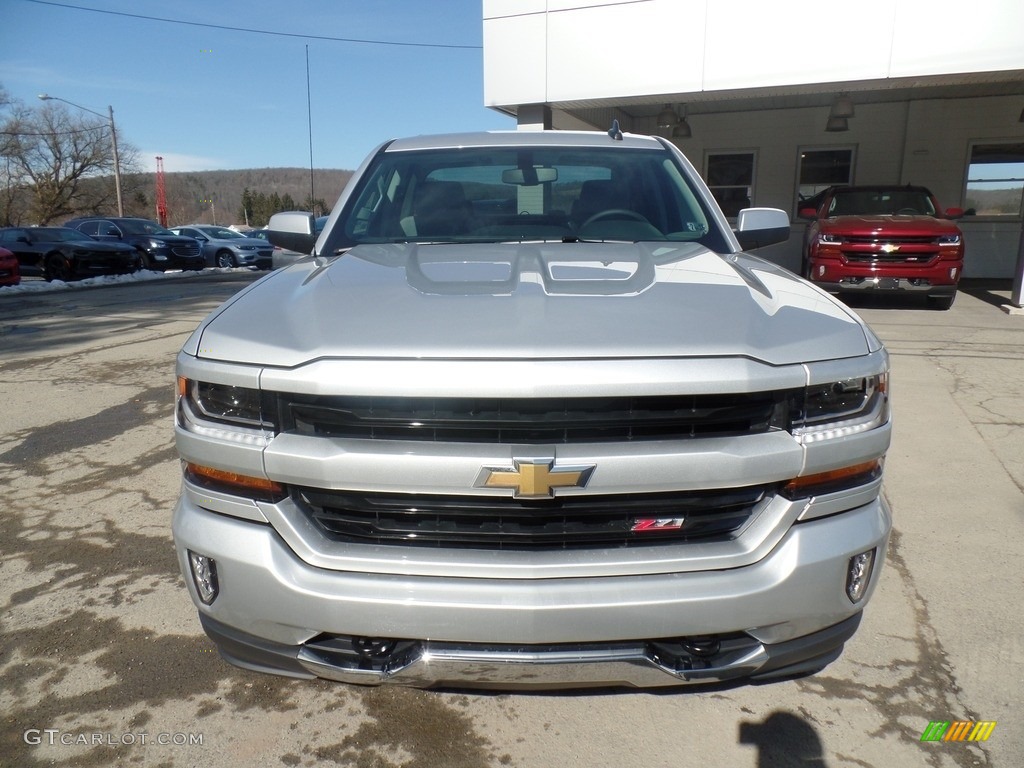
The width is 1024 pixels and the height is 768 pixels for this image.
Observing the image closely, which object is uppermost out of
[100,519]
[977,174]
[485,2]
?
[485,2]

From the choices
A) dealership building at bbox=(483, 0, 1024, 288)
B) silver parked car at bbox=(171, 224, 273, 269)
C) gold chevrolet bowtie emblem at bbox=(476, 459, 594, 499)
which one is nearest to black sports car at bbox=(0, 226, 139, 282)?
silver parked car at bbox=(171, 224, 273, 269)

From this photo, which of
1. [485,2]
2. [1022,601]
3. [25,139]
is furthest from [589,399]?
[25,139]

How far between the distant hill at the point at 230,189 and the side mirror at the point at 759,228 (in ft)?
323

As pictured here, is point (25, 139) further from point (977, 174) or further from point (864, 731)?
point (864, 731)

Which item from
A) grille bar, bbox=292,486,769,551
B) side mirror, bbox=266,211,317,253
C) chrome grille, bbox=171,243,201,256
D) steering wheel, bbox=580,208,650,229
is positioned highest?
steering wheel, bbox=580,208,650,229

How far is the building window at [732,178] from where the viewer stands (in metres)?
15.6

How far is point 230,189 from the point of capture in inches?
4820

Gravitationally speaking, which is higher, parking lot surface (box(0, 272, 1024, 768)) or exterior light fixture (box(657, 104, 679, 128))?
exterior light fixture (box(657, 104, 679, 128))

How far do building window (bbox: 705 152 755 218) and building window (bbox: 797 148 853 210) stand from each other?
1004 millimetres

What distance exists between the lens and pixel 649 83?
10.3m

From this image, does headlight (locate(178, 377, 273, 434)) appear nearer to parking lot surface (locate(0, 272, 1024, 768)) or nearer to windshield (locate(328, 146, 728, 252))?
parking lot surface (locate(0, 272, 1024, 768))

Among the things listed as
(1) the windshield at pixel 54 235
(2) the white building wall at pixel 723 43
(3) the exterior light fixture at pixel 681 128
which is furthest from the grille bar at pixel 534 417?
(1) the windshield at pixel 54 235

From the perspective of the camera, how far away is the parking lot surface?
6.67ft

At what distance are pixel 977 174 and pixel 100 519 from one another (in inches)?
642
